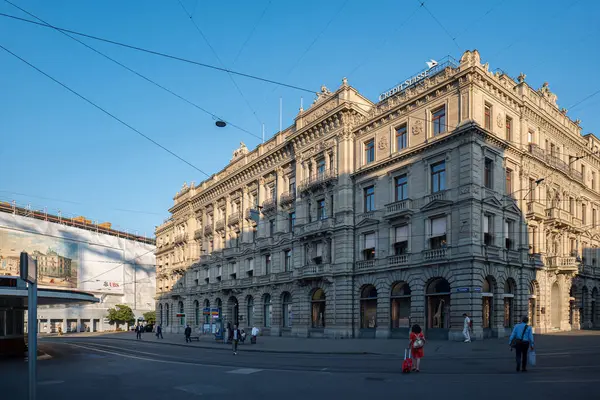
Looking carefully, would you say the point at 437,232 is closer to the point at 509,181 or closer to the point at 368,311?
the point at 509,181

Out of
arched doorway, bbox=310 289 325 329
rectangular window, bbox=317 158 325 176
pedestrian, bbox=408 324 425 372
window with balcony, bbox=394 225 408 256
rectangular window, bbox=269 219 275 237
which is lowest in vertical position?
arched doorway, bbox=310 289 325 329

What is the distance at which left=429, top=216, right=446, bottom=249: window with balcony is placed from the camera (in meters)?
32.8

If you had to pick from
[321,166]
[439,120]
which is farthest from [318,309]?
[439,120]

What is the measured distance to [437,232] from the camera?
1302 inches

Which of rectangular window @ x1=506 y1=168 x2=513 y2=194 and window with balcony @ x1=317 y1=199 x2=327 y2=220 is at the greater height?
rectangular window @ x1=506 y1=168 x2=513 y2=194

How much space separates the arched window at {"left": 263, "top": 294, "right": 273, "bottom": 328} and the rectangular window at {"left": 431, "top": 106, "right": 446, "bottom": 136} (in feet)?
79.8

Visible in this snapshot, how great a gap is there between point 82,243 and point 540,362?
90108mm

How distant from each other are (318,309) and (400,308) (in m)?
8.87

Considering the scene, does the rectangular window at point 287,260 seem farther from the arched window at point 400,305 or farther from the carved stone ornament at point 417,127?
the carved stone ornament at point 417,127

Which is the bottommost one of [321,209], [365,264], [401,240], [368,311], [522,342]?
[368,311]

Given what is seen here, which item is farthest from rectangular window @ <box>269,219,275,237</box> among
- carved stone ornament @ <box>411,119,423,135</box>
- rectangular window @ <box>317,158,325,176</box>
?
carved stone ornament @ <box>411,119,423,135</box>

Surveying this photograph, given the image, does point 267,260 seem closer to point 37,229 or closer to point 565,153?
point 565,153

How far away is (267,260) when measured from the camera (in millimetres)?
50500

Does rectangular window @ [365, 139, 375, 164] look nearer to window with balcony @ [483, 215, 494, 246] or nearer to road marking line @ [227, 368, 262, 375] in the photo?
window with balcony @ [483, 215, 494, 246]
